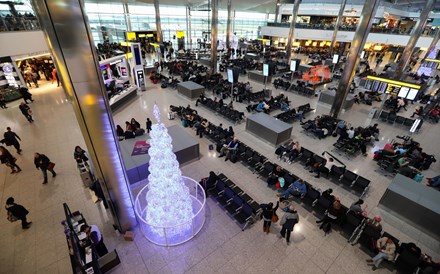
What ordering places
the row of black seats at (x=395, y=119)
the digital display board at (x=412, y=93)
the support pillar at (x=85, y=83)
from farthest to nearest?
the row of black seats at (x=395, y=119), the digital display board at (x=412, y=93), the support pillar at (x=85, y=83)

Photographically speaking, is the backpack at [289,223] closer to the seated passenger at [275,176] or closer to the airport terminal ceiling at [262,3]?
the seated passenger at [275,176]

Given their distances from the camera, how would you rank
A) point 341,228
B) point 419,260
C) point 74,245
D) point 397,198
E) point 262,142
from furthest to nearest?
point 262,142 → point 397,198 → point 341,228 → point 419,260 → point 74,245

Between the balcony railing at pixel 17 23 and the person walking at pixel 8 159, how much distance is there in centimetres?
1101

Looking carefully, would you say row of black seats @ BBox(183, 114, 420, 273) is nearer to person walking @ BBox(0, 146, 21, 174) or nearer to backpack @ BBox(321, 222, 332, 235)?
backpack @ BBox(321, 222, 332, 235)

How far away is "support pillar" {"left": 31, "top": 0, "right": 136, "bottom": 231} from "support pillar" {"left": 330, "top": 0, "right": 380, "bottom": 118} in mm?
14540

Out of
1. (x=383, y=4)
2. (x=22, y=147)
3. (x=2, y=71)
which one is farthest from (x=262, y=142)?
(x=383, y=4)

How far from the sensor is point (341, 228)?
6.88 metres

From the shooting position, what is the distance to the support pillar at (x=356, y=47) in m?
12.5

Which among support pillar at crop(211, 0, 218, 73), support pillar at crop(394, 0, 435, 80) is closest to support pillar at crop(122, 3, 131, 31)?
support pillar at crop(211, 0, 218, 73)

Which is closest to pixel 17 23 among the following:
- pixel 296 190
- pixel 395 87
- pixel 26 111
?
pixel 26 111

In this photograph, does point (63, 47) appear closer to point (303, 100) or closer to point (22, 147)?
point (22, 147)

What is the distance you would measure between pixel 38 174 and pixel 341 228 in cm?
1197

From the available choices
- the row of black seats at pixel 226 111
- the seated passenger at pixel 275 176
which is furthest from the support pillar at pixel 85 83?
the row of black seats at pixel 226 111

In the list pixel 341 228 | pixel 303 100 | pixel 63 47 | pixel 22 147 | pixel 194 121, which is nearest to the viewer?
pixel 63 47
